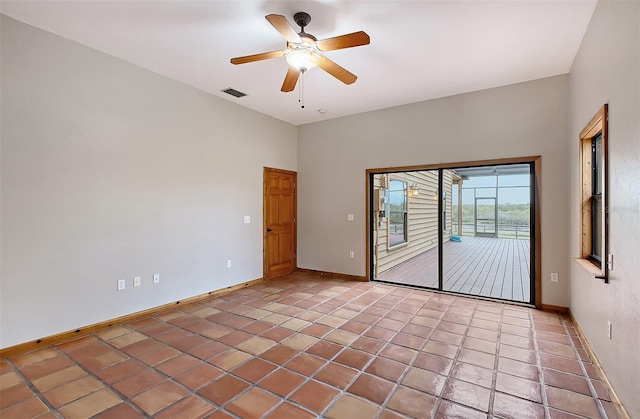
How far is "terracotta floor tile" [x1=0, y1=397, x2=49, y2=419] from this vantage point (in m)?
1.95

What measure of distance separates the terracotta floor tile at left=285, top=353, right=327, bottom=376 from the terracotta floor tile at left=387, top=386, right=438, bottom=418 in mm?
688

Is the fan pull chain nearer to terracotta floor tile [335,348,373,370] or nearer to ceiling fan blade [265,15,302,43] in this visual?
ceiling fan blade [265,15,302,43]

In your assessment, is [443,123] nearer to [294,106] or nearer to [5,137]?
[294,106]

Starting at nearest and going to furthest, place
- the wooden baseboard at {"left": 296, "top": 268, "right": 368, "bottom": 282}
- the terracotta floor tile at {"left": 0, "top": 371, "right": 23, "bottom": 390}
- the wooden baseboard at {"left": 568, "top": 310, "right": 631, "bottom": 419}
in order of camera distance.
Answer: the wooden baseboard at {"left": 568, "top": 310, "right": 631, "bottom": 419}
the terracotta floor tile at {"left": 0, "top": 371, "right": 23, "bottom": 390}
the wooden baseboard at {"left": 296, "top": 268, "right": 368, "bottom": 282}

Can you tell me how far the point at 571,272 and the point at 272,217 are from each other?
15.0ft

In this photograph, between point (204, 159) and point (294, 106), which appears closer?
point (204, 159)

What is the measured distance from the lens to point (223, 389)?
7.30ft

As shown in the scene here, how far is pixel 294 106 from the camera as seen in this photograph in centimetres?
505

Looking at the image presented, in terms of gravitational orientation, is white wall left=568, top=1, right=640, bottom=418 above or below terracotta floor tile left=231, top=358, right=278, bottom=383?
above

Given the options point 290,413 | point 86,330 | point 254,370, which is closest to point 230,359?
point 254,370

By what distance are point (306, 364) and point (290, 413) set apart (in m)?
0.61

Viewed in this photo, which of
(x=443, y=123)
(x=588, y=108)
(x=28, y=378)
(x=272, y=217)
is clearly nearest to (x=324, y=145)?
(x=272, y=217)

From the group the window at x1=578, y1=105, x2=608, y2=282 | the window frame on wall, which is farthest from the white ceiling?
the window frame on wall

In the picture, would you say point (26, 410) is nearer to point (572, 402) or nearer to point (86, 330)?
point (86, 330)
